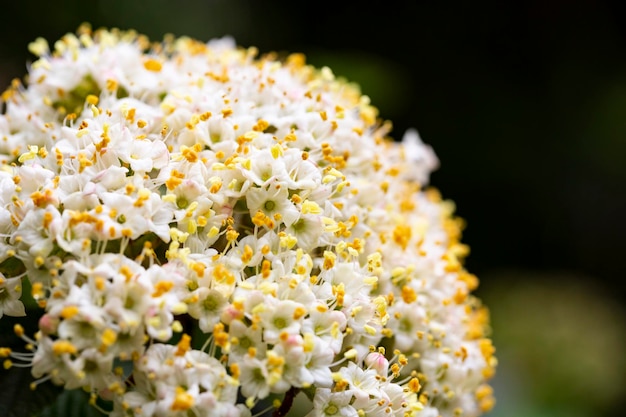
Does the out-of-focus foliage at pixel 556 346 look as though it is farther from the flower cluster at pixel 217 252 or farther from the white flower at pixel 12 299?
the white flower at pixel 12 299

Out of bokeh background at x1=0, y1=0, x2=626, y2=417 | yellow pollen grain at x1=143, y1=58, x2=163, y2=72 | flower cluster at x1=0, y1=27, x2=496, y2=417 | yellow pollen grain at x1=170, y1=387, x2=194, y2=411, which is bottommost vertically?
yellow pollen grain at x1=170, y1=387, x2=194, y2=411

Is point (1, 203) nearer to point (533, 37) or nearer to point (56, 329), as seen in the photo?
point (56, 329)

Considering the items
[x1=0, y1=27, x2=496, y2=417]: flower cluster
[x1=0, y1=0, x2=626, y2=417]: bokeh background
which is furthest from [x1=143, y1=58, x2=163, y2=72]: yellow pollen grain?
[x1=0, y1=0, x2=626, y2=417]: bokeh background

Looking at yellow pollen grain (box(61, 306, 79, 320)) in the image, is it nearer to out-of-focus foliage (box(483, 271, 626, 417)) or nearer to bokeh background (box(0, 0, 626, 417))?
out-of-focus foliage (box(483, 271, 626, 417))

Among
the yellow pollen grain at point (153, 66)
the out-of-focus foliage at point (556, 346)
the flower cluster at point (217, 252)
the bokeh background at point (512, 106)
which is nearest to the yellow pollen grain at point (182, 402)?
the flower cluster at point (217, 252)

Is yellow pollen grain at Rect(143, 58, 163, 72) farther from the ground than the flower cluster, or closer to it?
farther from the ground

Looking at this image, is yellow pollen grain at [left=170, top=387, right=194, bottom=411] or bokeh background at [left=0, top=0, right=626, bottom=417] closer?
yellow pollen grain at [left=170, top=387, right=194, bottom=411]

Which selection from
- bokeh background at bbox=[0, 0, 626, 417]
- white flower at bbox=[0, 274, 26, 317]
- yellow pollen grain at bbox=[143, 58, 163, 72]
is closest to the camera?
white flower at bbox=[0, 274, 26, 317]

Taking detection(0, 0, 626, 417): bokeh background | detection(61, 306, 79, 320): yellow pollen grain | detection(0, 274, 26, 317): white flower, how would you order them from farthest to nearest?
1. detection(0, 0, 626, 417): bokeh background
2. detection(0, 274, 26, 317): white flower
3. detection(61, 306, 79, 320): yellow pollen grain
